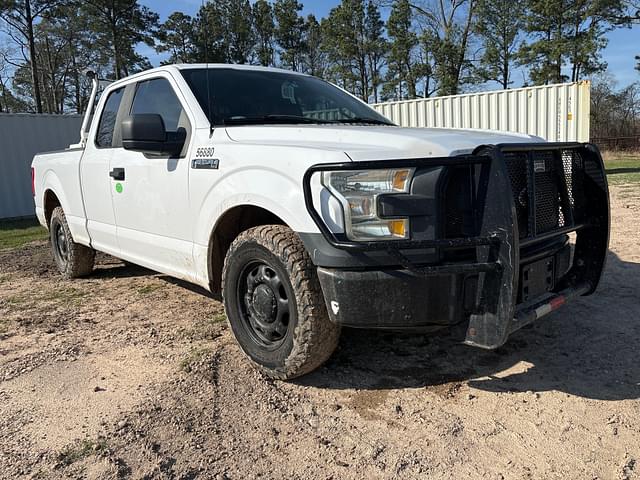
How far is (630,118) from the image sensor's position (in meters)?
41.9

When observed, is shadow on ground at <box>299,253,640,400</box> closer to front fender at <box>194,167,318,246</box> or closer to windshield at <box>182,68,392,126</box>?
front fender at <box>194,167,318,246</box>

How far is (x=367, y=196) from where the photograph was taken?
2.45 metres

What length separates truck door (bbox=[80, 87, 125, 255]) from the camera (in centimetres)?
448

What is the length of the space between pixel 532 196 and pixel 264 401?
178 cm

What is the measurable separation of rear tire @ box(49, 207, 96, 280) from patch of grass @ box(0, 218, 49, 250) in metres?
3.09

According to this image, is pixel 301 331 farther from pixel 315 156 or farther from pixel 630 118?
pixel 630 118

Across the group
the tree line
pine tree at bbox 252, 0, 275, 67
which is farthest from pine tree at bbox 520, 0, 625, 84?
pine tree at bbox 252, 0, 275, 67

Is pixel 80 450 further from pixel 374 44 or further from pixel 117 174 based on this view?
pixel 374 44

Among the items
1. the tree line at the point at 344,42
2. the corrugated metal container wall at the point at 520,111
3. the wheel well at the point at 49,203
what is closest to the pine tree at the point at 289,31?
the tree line at the point at 344,42

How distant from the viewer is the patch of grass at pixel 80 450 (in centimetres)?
235

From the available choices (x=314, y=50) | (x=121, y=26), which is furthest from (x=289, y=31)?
(x=121, y=26)

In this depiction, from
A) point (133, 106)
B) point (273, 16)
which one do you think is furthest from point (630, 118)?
point (133, 106)

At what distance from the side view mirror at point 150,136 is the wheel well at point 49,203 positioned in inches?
123

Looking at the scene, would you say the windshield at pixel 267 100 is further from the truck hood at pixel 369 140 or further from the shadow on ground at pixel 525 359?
the shadow on ground at pixel 525 359
